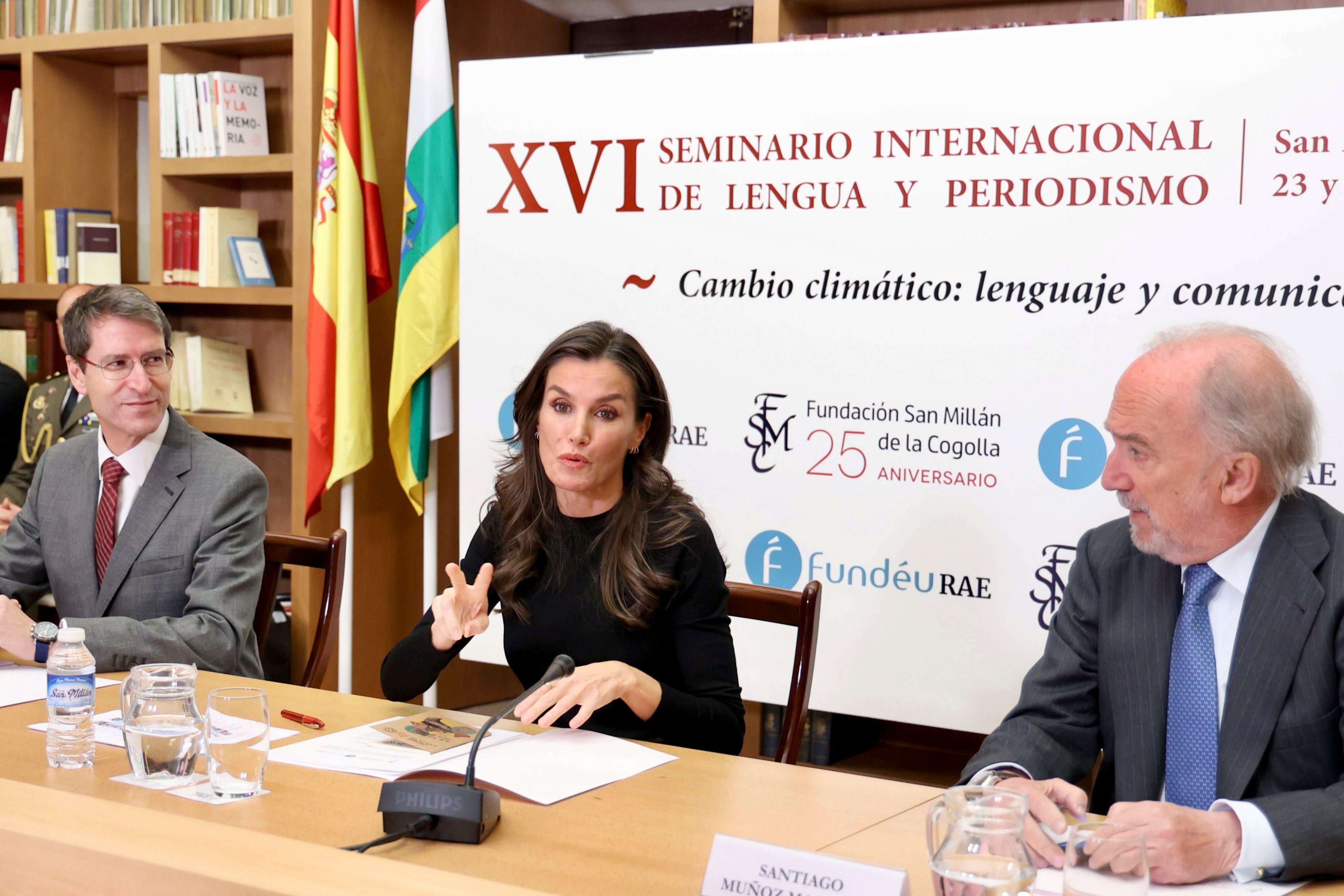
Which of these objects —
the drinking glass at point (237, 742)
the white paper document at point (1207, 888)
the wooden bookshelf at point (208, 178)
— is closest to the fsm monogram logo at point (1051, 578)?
the white paper document at point (1207, 888)

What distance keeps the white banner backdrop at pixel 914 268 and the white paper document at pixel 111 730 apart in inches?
66.8

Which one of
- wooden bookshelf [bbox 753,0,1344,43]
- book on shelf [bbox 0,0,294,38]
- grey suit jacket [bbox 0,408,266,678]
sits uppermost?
book on shelf [bbox 0,0,294,38]

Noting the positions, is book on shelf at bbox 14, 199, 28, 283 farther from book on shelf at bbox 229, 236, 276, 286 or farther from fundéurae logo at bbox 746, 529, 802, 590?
fundéurae logo at bbox 746, 529, 802, 590

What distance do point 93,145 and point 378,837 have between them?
4232 mm

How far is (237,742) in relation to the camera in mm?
1591

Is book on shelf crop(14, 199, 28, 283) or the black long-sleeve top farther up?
book on shelf crop(14, 199, 28, 283)

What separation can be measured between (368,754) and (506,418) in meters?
2.00

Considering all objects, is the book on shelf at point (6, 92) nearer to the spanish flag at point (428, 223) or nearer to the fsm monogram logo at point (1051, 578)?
the spanish flag at point (428, 223)

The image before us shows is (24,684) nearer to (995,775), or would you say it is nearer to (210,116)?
(995,775)

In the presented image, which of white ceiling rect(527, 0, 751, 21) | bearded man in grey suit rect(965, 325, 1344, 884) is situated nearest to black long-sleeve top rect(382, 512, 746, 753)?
bearded man in grey suit rect(965, 325, 1344, 884)

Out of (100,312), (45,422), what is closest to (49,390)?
(45,422)

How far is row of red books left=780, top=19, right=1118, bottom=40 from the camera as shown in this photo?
3.20 meters

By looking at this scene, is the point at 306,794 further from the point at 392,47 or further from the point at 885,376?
the point at 392,47

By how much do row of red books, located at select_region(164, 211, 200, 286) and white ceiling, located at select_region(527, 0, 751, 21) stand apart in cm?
151
